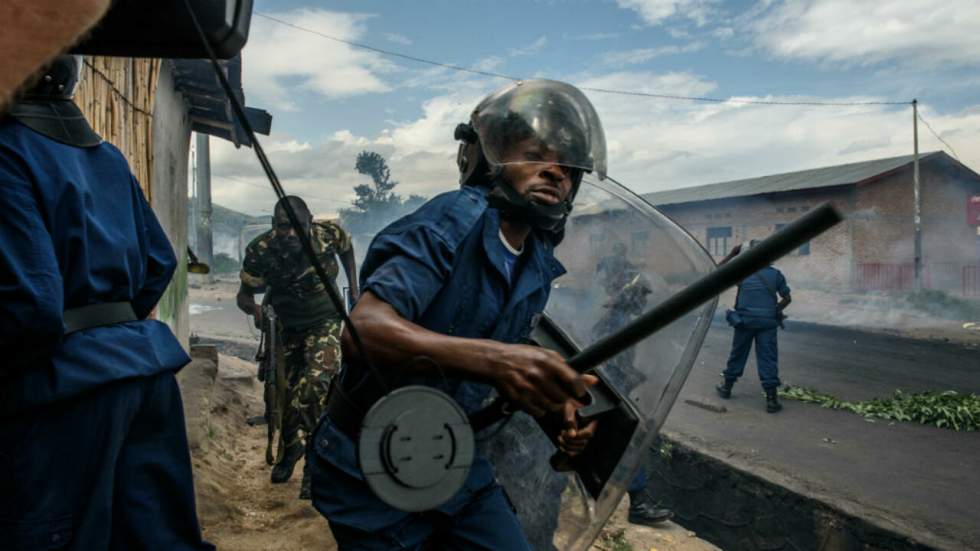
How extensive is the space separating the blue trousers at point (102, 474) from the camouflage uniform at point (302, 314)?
3742mm

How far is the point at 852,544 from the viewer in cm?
469

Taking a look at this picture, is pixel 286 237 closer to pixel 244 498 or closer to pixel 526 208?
pixel 244 498

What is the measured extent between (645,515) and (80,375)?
13.8 ft

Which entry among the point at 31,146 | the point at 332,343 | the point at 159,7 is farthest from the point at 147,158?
the point at 159,7

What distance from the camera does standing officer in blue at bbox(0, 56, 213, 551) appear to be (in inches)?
53.7

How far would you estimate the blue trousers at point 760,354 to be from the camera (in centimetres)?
→ 825

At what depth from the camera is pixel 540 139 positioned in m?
1.97

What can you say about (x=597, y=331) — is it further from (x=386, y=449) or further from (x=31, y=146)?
(x=31, y=146)

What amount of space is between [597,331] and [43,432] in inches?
49.5

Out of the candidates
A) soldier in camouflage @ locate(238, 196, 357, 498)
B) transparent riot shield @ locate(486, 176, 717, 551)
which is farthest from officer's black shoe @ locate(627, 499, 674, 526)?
transparent riot shield @ locate(486, 176, 717, 551)

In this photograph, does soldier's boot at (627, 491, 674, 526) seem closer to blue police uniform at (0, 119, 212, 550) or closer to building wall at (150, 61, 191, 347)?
blue police uniform at (0, 119, 212, 550)

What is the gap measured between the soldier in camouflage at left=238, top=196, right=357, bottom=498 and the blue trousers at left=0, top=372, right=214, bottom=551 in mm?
3715

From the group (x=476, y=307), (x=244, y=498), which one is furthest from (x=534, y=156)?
(x=244, y=498)

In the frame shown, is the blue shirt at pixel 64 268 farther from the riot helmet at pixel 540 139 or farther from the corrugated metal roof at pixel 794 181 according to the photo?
the corrugated metal roof at pixel 794 181
